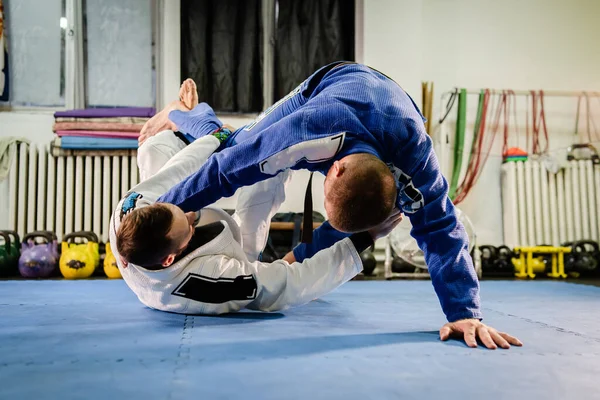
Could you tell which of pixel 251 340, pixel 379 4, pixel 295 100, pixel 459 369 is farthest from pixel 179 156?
pixel 379 4

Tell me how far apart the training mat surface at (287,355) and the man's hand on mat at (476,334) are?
40mm

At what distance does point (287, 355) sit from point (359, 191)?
482mm

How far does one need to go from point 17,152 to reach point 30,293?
2.61 m

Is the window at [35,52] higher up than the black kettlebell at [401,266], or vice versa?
the window at [35,52]

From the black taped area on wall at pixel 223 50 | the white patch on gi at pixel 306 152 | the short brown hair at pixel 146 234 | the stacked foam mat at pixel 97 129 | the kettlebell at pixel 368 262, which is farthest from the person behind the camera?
the black taped area on wall at pixel 223 50

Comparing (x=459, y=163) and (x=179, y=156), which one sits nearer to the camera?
(x=179, y=156)

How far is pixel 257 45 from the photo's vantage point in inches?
217

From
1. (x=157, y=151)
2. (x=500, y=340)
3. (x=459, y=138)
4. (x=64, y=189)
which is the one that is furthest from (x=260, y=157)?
(x=459, y=138)

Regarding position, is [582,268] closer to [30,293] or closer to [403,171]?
[403,171]

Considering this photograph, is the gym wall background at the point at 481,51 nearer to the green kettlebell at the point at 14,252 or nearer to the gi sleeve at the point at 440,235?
the green kettlebell at the point at 14,252

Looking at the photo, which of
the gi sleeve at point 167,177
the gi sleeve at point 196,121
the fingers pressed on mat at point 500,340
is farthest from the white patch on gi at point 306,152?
the gi sleeve at point 196,121

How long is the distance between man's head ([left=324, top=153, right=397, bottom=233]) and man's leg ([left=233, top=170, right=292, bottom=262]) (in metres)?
0.97

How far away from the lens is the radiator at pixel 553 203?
527 cm

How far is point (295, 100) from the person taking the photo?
2133 millimetres
